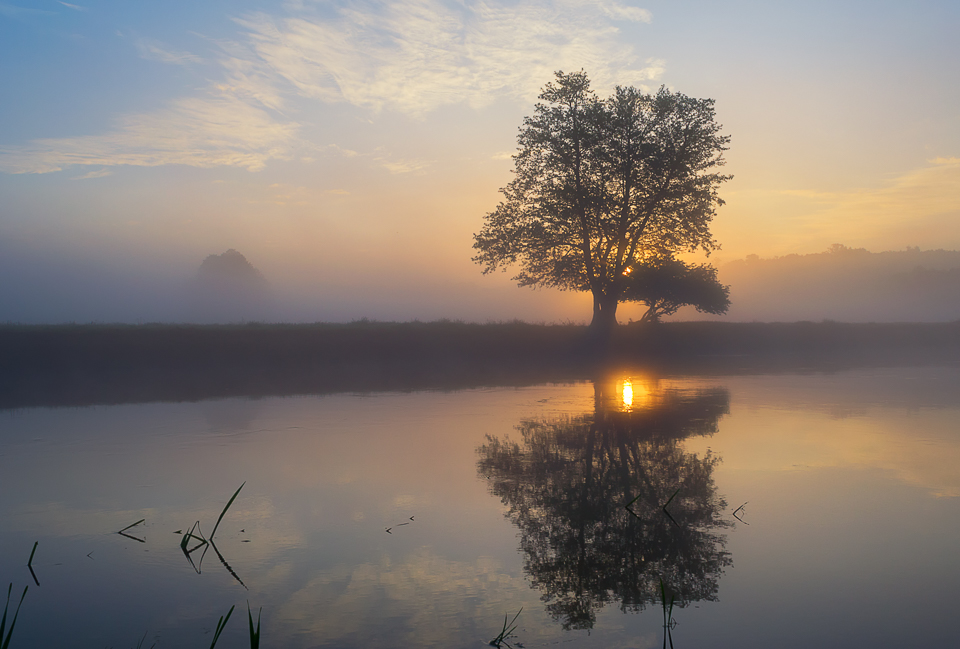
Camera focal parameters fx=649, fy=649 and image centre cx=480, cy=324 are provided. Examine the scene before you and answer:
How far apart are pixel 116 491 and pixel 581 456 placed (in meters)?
5.97

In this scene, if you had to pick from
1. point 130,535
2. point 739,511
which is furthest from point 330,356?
point 739,511

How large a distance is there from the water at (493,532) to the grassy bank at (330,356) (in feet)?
27.2

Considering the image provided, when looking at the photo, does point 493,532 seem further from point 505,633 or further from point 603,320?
point 603,320

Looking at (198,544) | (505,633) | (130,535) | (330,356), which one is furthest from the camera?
(330,356)

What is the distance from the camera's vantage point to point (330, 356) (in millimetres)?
28875

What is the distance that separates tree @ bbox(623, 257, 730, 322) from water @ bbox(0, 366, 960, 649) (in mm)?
21472

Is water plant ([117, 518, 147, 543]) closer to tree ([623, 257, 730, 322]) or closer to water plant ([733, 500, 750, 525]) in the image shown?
water plant ([733, 500, 750, 525])

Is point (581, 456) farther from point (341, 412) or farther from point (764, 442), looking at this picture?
point (341, 412)

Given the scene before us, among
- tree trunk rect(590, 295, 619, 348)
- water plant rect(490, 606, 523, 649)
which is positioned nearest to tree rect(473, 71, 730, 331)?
tree trunk rect(590, 295, 619, 348)

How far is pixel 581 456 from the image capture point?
924 centimetres

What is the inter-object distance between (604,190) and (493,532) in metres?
28.2

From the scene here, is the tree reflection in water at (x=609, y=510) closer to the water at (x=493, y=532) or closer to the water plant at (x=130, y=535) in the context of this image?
the water at (x=493, y=532)

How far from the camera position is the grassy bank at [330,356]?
810 inches

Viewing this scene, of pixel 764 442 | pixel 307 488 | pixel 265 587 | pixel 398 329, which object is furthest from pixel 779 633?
pixel 398 329
